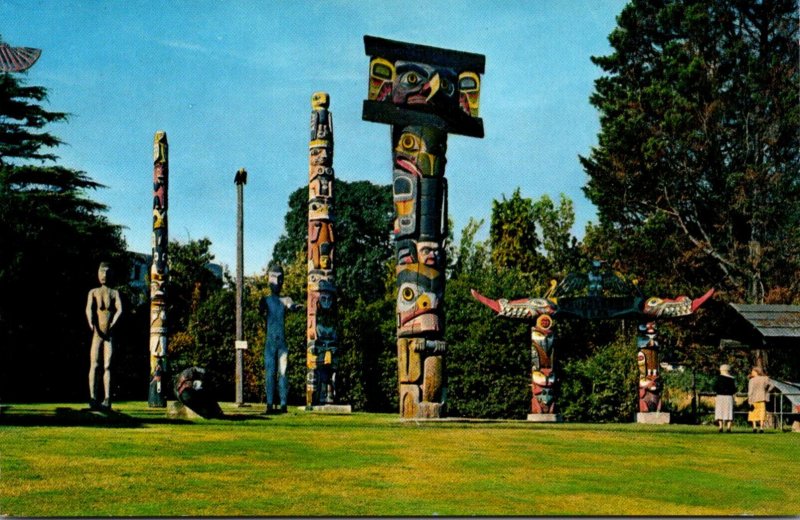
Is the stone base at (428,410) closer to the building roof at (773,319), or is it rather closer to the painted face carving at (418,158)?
the painted face carving at (418,158)

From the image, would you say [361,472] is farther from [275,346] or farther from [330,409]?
[330,409]

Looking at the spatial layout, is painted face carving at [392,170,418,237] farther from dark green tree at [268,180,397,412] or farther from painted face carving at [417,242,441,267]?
dark green tree at [268,180,397,412]

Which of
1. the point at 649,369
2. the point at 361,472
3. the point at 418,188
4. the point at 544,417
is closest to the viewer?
the point at 361,472

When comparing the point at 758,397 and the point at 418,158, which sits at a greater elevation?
the point at 418,158

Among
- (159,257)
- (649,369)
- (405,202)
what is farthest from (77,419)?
(649,369)

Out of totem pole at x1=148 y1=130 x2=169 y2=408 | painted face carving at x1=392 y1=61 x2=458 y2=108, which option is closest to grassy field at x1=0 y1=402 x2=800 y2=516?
painted face carving at x1=392 y1=61 x2=458 y2=108

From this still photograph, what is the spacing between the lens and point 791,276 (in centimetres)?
2398

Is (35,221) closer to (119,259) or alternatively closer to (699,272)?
(119,259)

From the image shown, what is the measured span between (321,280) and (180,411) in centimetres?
620

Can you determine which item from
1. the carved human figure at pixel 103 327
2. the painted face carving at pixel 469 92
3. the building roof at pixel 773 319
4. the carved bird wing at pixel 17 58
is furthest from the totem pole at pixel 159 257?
the building roof at pixel 773 319

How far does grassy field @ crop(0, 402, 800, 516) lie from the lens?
7828 mm

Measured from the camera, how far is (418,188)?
625 inches

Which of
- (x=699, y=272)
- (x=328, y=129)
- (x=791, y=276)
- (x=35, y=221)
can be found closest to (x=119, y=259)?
(x=35, y=221)

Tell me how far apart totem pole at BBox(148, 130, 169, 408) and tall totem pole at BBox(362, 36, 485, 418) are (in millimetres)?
6531
